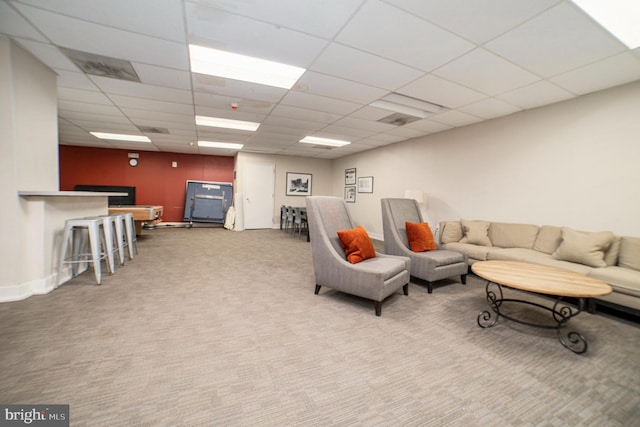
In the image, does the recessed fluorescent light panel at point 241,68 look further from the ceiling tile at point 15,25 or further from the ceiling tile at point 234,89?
the ceiling tile at point 15,25

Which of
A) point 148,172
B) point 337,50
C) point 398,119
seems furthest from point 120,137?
point 398,119

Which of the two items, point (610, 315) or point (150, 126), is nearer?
point (610, 315)

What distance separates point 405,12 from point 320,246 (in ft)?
7.05

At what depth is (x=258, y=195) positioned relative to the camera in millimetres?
8070

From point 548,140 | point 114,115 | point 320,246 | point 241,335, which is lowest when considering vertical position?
point 241,335

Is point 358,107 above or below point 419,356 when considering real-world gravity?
above

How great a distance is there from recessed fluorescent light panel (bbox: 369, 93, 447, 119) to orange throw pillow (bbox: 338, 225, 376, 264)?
6.82 feet

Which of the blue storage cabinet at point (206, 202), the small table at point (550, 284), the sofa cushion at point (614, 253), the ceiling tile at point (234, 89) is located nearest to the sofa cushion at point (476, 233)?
the sofa cushion at point (614, 253)

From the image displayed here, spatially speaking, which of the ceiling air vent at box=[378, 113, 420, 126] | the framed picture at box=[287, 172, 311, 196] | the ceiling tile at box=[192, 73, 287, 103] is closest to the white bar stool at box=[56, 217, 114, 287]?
the ceiling tile at box=[192, 73, 287, 103]

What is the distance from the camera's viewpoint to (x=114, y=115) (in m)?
4.46

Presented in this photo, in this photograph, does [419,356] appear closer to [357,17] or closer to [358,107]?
[357,17]


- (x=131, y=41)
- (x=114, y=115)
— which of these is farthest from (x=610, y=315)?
(x=114, y=115)

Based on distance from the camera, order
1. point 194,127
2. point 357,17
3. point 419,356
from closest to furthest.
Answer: point 419,356 → point 357,17 → point 194,127

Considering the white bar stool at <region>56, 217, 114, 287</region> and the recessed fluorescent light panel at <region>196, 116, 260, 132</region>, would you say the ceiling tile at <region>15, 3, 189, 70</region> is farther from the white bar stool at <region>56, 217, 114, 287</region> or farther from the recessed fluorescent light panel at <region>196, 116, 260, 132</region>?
the recessed fluorescent light panel at <region>196, 116, 260, 132</region>
